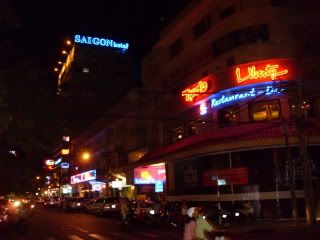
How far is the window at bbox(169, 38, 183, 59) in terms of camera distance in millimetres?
43188

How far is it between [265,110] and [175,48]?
15849 mm

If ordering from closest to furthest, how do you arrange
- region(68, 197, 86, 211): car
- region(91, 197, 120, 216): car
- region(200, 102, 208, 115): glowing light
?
region(200, 102, 208, 115): glowing light → region(91, 197, 120, 216): car → region(68, 197, 86, 211): car

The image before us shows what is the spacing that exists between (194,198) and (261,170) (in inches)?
291

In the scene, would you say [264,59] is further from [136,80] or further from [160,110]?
[136,80]

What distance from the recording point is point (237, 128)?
31.0 meters

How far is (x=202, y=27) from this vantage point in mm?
38938

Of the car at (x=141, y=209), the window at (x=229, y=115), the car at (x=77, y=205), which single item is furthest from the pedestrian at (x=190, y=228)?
the car at (x=77, y=205)

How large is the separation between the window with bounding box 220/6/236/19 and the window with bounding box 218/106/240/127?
7621mm

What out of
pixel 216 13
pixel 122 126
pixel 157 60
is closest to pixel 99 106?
pixel 122 126

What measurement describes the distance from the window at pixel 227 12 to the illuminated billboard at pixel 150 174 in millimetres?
16430

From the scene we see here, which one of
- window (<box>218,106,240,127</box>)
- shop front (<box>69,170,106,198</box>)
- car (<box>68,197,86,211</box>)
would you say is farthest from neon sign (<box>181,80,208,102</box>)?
shop front (<box>69,170,106,198</box>)

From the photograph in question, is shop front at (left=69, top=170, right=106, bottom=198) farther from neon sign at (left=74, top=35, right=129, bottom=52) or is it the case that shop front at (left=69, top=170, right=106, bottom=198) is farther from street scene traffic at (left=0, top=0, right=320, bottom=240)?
neon sign at (left=74, top=35, right=129, bottom=52)

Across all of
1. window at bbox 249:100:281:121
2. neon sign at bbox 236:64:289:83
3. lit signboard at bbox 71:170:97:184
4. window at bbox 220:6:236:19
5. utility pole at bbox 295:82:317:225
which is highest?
window at bbox 220:6:236:19

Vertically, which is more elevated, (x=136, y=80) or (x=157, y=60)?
(x=136, y=80)
